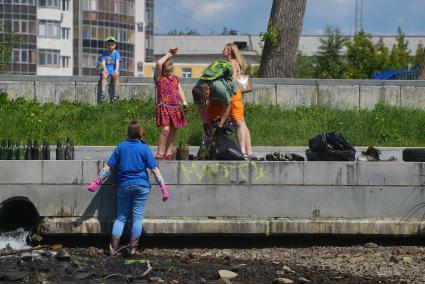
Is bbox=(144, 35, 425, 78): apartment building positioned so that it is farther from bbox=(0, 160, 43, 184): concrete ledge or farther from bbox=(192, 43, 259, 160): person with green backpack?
bbox=(0, 160, 43, 184): concrete ledge

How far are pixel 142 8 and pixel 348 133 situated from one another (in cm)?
9047

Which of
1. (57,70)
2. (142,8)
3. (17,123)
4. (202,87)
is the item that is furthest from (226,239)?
(142,8)

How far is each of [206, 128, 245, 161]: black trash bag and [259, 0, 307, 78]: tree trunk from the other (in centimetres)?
867

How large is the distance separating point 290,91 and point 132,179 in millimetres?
8628

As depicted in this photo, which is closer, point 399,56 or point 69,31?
point 399,56

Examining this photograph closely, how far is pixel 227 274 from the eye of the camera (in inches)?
478

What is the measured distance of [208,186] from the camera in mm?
14016

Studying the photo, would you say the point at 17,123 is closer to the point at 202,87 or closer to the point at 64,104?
the point at 64,104

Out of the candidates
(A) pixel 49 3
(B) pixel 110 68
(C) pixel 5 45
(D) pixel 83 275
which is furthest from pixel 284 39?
(A) pixel 49 3

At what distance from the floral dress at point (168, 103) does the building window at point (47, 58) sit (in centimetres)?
7693

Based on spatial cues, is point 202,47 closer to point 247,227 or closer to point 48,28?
point 48,28

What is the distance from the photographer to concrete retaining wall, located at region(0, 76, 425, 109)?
2128 cm

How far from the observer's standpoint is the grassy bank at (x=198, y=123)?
1944 cm

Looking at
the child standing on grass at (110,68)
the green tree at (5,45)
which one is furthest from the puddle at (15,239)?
the green tree at (5,45)
